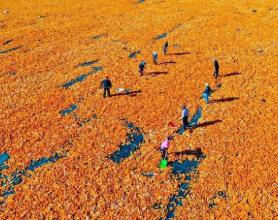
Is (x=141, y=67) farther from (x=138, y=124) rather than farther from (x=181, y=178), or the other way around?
(x=181, y=178)

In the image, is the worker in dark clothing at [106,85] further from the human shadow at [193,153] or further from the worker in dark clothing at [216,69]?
the worker in dark clothing at [216,69]

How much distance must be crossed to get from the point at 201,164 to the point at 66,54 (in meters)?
24.9

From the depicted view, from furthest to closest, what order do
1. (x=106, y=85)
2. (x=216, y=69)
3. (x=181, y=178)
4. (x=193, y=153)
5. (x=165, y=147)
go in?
(x=216, y=69)
(x=106, y=85)
(x=193, y=153)
(x=165, y=147)
(x=181, y=178)

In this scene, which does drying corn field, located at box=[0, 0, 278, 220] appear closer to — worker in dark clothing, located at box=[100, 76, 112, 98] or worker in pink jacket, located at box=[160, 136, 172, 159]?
worker in pink jacket, located at box=[160, 136, 172, 159]

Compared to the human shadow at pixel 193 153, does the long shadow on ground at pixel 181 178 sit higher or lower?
lower

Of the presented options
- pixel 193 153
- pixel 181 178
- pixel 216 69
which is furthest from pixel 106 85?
pixel 181 178

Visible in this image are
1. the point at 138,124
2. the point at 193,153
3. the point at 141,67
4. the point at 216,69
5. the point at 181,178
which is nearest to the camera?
the point at 181,178

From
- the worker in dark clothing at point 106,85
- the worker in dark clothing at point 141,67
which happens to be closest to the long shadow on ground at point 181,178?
the worker in dark clothing at point 106,85

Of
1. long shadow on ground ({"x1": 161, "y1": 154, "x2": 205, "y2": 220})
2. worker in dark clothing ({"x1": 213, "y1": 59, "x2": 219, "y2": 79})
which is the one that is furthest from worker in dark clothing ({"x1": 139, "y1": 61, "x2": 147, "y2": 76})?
long shadow on ground ({"x1": 161, "y1": 154, "x2": 205, "y2": 220})

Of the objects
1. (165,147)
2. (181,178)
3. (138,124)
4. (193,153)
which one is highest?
(165,147)

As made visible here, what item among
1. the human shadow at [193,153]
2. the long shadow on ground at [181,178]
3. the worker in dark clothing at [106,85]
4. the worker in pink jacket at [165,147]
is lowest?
the long shadow on ground at [181,178]

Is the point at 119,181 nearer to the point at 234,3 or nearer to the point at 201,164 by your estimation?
the point at 201,164

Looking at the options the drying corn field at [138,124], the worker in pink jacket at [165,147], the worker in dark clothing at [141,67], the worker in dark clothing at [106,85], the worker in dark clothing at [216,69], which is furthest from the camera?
the worker in dark clothing at [141,67]

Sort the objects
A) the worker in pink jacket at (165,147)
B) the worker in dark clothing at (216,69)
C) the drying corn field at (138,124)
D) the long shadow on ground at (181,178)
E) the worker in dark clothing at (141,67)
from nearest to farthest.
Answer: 1. the long shadow on ground at (181,178)
2. the drying corn field at (138,124)
3. the worker in pink jacket at (165,147)
4. the worker in dark clothing at (216,69)
5. the worker in dark clothing at (141,67)
